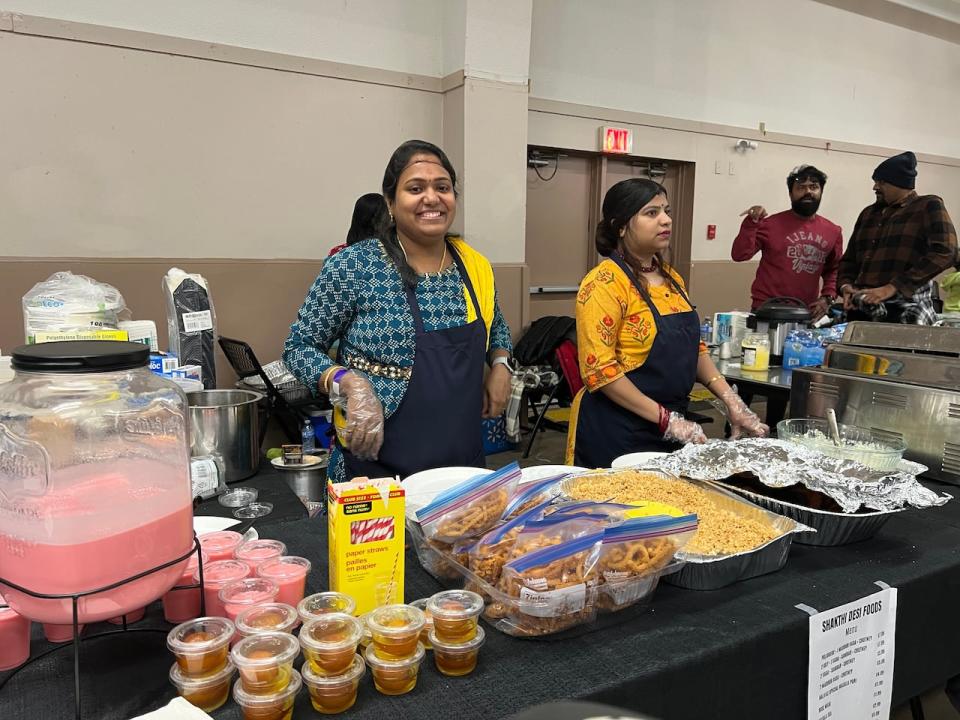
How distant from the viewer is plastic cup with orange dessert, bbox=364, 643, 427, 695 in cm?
83

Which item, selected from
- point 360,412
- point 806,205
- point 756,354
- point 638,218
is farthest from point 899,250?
point 360,412

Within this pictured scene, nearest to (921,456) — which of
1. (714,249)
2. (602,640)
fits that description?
(602,640)

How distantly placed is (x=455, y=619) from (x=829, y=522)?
0.80m

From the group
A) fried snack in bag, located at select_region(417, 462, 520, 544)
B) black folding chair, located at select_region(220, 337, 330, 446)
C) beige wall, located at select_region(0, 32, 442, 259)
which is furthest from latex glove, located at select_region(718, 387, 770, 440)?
beige wall, located at select_region(0, 32, 442, 259)

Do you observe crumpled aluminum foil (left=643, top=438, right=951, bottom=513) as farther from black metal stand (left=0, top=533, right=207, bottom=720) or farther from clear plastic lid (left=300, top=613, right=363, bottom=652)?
black metal stand (left=0, top=533, right=207, bottom=720)

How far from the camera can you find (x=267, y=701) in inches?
29.8

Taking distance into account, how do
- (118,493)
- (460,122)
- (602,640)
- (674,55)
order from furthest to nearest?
1. (674,55)
2. (460,122)
3. (602,640)
4. (118,493)

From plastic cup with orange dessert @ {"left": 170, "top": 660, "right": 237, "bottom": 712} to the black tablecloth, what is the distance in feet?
0.07

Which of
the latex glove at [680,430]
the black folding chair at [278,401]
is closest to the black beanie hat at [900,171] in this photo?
the latex glove at [680,430]

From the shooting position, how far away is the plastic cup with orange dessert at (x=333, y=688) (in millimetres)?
788

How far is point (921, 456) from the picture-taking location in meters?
1.68

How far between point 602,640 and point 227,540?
616mm

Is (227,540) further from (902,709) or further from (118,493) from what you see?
(902,709)

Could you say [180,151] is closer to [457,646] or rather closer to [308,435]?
[308,435]
